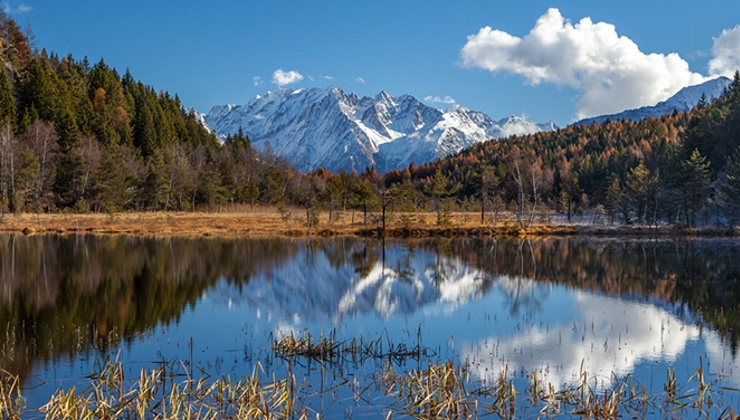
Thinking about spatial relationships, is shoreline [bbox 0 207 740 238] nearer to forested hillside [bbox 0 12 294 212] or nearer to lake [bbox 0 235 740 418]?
forested hillside [bbox 0 12 294 212]

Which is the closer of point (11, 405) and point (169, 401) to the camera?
point (11, 405)

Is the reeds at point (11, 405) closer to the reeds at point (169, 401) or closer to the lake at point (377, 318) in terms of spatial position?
the reeds at point (169, 401)

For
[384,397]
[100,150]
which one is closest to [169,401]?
[384,397]

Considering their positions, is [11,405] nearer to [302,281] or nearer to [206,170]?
[302,281]

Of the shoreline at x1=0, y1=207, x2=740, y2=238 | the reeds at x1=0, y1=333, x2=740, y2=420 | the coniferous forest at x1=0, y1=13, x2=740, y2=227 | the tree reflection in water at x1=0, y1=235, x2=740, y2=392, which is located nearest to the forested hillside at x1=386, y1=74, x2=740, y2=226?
the coniferous forest at x1=0, y1=13, x2=740, y2=227

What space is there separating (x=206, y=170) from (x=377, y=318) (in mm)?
90923

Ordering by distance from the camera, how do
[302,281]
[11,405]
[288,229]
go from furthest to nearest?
[288,229] → [302,281] → [11,405]

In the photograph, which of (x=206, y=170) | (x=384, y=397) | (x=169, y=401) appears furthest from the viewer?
(x=206, y=170)

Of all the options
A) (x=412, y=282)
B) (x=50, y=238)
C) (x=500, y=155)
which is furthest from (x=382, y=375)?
(x=500, y=155)

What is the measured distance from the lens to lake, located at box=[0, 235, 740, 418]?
1501cm

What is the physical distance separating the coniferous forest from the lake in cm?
3024

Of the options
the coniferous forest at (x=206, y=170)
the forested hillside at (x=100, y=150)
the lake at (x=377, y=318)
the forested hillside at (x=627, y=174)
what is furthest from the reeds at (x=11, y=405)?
the forested hillside at (x=100, y=150)

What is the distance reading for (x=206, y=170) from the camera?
108938 mm

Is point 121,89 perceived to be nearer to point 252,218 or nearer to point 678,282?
point 252,218
